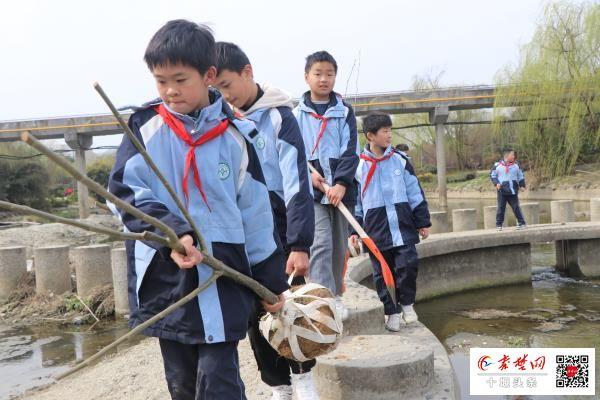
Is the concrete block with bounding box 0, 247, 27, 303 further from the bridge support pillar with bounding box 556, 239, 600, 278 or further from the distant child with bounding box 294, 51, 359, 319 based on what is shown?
the bridge support pillar with bounding box 556, 239, 600, 278

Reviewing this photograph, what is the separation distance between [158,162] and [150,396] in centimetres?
230

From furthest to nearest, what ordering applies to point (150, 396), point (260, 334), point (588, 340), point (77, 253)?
point (77, 253) → point (588, 340) → point (150, 396) → point (260, 334)

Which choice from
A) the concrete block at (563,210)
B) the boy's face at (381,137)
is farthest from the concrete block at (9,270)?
the concrete block at (563,210)

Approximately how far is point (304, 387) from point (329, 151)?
5.41ft

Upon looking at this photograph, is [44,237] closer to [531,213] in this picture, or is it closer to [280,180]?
[531,213]

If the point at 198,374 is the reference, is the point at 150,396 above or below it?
below

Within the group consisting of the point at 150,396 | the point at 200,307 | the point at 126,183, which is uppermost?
the point at 126,183

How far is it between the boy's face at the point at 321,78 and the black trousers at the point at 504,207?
7.00m

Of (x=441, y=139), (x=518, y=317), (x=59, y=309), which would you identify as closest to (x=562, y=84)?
(x=441, y=139)

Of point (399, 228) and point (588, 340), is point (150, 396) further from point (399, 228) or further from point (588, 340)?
point (588, 340)

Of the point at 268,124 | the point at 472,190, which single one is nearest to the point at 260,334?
the point at 268,124

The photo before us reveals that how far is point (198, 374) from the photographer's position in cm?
188

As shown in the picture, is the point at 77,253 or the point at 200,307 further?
the point at 77,253

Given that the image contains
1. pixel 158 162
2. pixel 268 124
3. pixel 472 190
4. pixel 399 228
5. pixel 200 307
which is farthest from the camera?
pixel 472 190
